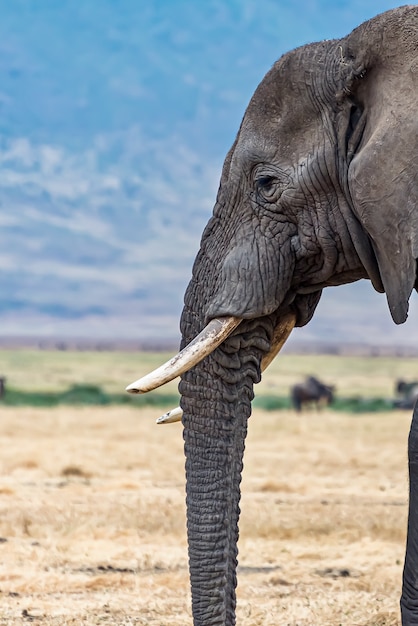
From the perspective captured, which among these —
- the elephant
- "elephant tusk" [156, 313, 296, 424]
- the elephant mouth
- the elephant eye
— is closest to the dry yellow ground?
"elephant tusk" [156, 313, 296, 424]

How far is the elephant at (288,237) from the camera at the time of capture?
4973 millimetres

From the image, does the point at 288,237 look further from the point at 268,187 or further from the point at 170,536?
the point at 170,536

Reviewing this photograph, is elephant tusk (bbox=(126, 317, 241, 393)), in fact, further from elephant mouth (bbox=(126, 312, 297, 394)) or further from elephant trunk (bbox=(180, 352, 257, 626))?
elephant trunk (bbox=(180, 352, 257, 626))

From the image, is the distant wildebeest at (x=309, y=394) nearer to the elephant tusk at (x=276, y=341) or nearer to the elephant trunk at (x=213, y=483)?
the elephant tusk at (x=276, y=341)

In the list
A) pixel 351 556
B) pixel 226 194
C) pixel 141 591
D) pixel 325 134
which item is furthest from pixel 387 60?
pixel 351 556

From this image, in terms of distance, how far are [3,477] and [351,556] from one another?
22.3 feet

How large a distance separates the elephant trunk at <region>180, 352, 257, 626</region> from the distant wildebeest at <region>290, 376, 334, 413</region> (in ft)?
97.4

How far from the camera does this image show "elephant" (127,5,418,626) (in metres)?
4.97

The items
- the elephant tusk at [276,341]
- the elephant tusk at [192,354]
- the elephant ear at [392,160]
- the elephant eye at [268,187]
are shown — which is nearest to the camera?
the elephant tusk at [192,354]

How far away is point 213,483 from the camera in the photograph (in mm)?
5098

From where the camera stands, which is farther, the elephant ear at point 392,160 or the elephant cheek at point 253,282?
the elephant cheek at point 253,282

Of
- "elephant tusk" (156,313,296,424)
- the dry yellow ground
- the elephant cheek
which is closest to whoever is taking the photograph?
the elephant cheek

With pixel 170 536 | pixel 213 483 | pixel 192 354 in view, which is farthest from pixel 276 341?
pixel 170 536

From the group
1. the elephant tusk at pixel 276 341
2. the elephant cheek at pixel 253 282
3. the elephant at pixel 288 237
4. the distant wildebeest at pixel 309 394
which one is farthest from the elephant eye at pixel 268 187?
the distant wildebeest at pixel 309 394
